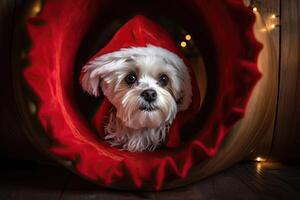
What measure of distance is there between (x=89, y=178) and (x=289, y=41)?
0.67 meters

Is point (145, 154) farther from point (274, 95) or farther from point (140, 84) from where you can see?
point (274, 95)

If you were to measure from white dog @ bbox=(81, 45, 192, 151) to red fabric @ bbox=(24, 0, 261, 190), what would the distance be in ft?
0.25

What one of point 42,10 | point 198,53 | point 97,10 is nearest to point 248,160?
point 198,53

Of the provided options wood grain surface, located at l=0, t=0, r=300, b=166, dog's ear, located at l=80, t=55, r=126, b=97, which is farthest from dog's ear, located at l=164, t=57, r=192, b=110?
wood grain surface, located at l=0, t=0, r=300, b=166

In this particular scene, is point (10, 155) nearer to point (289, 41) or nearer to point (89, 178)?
point (89, 178)

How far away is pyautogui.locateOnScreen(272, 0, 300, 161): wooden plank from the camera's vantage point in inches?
44.1

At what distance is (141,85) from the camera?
974mm

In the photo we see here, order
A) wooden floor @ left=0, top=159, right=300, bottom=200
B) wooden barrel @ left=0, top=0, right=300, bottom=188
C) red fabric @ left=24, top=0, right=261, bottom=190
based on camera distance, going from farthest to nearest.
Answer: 1. wooden barrel @ left=0, top=0, right=300, bottom=188
2. wooden floor @ left=0, top=159, right=300, bottom=200
3. red fabric @ left=24, top=0, right=261, bottom=190

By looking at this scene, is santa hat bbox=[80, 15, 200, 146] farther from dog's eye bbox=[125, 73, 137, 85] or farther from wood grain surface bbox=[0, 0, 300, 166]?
wood grain surface bbox=[0, 0, 300, 166]

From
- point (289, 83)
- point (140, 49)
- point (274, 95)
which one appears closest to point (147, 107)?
point (140, 49)

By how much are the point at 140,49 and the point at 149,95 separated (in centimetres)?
12

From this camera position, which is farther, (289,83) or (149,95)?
(289,83)

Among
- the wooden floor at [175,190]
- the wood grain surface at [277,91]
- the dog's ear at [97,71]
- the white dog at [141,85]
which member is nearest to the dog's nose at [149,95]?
the white dog at [141,85]

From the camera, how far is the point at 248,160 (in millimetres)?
1213
